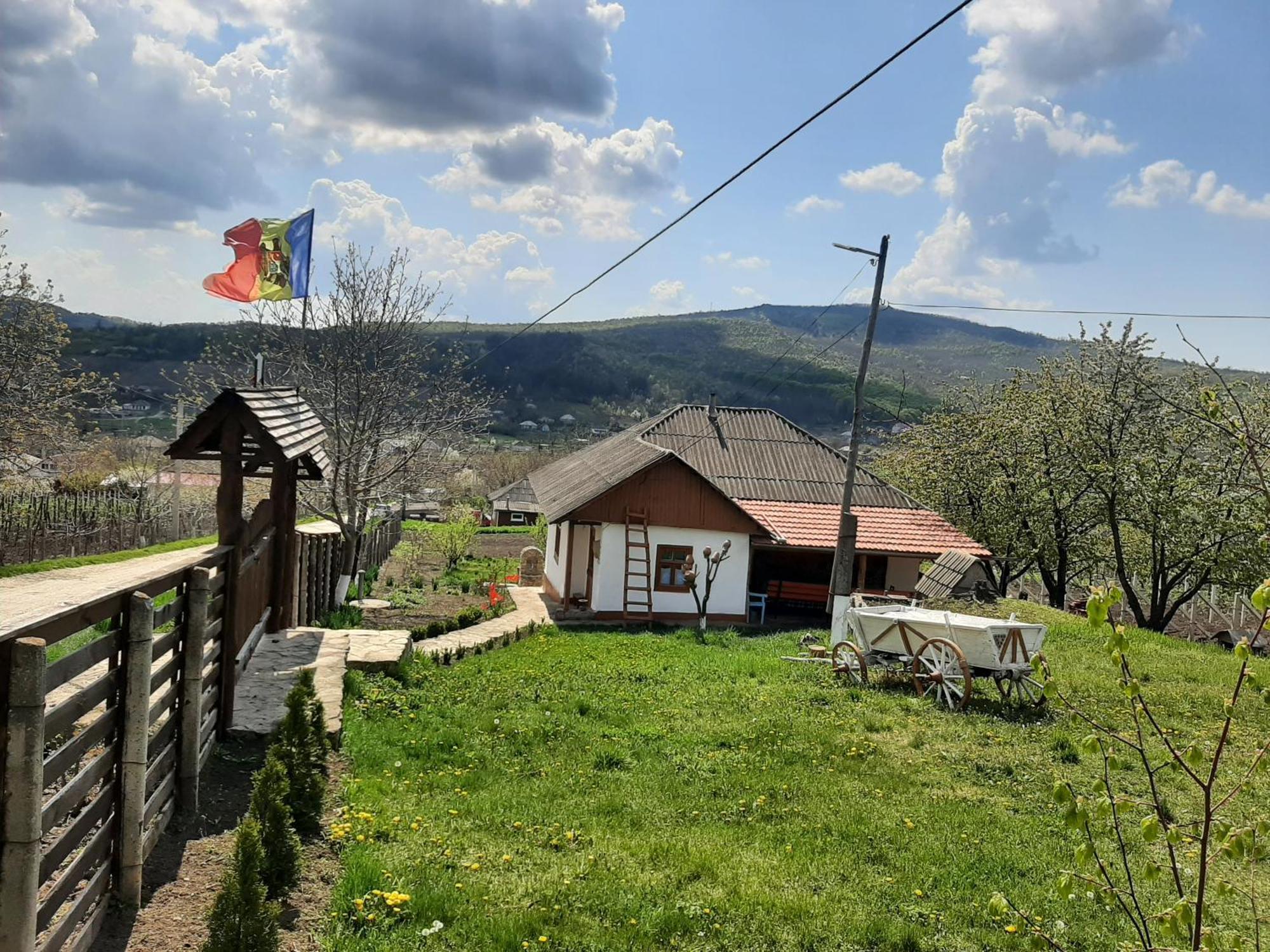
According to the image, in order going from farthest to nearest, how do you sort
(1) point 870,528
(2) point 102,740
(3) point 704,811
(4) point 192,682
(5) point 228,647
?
1. (1) point 870,528
2. (3) point 704,811
3. (5) point 228,647
4. (4) point 192,682
5. (2) point 102,740

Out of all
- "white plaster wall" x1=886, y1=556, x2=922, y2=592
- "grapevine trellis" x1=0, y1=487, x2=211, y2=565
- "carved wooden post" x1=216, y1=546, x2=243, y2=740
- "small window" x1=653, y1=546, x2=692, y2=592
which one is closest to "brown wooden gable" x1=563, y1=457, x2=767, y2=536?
"small window" x1=653, y1=546, x2=692, y2=592

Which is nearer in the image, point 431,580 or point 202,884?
point 202,884

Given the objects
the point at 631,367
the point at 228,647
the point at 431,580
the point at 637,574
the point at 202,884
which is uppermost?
the point at 631,367

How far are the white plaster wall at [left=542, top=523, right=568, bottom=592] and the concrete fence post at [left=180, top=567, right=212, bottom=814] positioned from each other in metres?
17.5

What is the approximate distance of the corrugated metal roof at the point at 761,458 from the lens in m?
25.8

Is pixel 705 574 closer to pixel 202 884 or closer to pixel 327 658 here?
pixel 327 658

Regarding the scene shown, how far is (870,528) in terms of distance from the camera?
23.6 meters

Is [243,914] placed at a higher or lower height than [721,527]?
higher

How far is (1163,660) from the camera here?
1466cm

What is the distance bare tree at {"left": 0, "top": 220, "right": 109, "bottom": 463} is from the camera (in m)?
22.8

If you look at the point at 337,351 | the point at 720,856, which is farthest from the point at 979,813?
the point at 337,351

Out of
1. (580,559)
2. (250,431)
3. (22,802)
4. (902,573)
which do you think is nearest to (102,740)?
(22,802)

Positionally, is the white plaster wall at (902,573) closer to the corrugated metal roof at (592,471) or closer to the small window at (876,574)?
the small window at (876,574)

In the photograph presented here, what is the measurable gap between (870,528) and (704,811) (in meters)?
17.0
